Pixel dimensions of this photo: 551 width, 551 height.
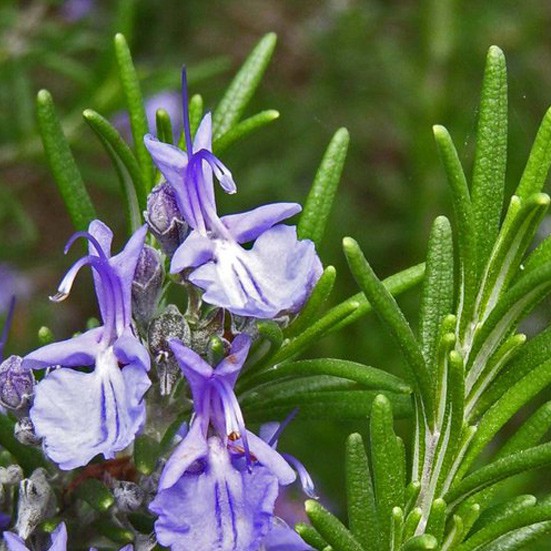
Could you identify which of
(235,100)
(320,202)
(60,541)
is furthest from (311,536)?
(235,100)

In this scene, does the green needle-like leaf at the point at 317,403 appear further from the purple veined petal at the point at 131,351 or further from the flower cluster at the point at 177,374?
the purple veined petal at the point at 131,351

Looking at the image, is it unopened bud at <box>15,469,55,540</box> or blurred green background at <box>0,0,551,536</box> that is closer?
unopened bud at <box>15,469,55,540</box>

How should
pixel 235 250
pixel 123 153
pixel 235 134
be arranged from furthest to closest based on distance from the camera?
1. pixel 235 134
2. pixel 123 153
3. pixel 235 250

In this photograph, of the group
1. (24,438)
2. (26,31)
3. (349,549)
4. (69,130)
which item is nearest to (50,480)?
(24,438)

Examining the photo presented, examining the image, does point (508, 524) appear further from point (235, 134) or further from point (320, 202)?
point (235, 134)

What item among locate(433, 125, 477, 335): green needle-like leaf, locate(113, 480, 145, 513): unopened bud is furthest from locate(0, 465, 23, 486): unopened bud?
locate(433, 125, 477, 335): green needle-like leaf

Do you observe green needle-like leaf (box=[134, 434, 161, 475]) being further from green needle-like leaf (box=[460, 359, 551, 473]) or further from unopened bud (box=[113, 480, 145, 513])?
green needle-like leaf (box=[460, 359, 551, 473])

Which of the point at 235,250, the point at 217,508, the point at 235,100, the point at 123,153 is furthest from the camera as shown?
the point at 235,100

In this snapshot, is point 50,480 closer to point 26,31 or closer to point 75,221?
point 75,221
